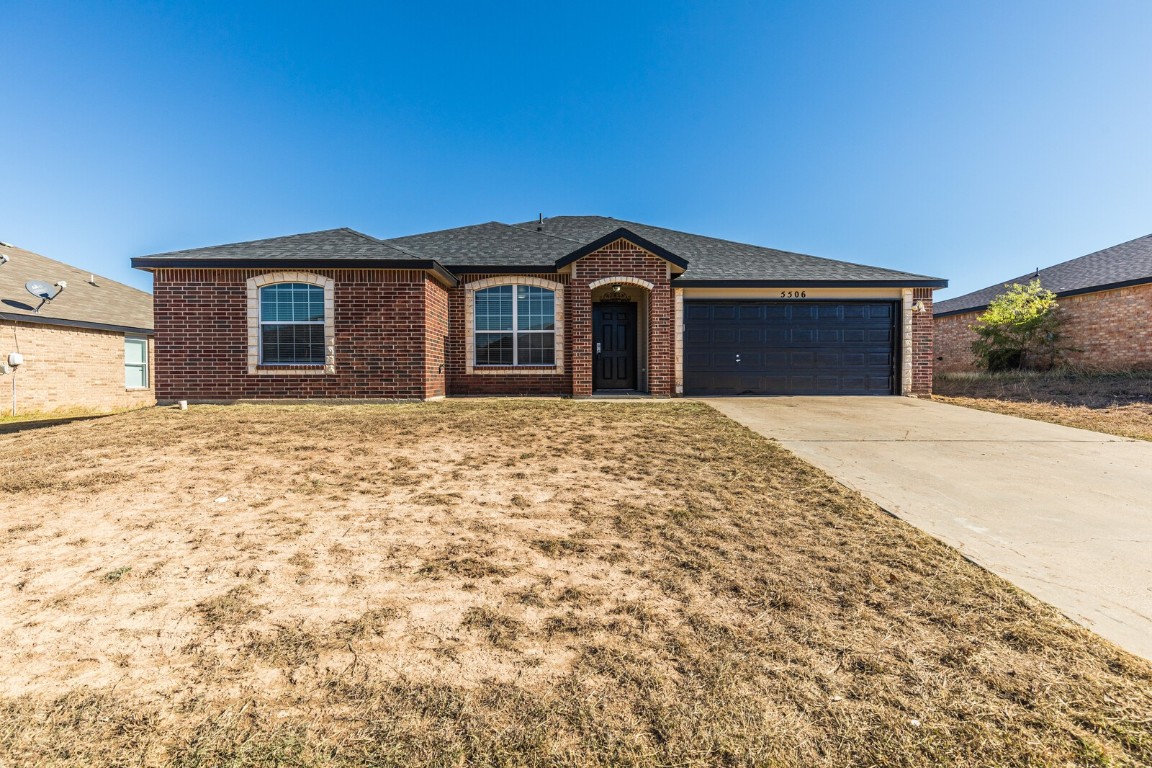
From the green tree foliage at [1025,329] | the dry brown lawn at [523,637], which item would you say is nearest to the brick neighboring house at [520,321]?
the dry brown lawn at [523,637]

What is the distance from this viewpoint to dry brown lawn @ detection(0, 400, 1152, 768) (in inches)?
64.3

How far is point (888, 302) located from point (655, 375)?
20.8ft

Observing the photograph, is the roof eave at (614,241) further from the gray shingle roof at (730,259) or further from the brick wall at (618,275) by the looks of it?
the gray shingle roof at (730,259)

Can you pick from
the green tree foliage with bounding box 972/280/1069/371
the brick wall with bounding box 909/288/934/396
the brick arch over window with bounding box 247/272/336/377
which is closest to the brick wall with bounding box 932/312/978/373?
the green tree foliage with bounding box 972/280/1069/371

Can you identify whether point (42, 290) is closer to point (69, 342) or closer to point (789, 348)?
point (69, 342)

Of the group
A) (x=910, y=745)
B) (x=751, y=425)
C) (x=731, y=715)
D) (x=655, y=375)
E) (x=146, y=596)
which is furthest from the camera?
(x=655, y=375)

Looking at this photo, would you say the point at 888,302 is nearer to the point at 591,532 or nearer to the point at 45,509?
the point at 591,532

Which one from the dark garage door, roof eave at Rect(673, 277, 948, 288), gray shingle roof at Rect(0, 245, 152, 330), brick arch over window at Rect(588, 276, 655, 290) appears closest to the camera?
brick arch over window at Rect(588, 276, 655, 290)

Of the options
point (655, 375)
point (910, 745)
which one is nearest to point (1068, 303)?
point (655, 375)

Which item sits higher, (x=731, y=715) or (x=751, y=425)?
(x=751, y=425)

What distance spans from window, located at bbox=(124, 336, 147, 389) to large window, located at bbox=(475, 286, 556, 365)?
43.7ft

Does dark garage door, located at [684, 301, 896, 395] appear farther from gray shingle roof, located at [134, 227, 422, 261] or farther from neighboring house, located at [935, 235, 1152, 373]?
neighboring house, located at [935, 235, 1152, 373]

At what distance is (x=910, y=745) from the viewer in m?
1.62

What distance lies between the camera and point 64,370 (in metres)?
13.9
